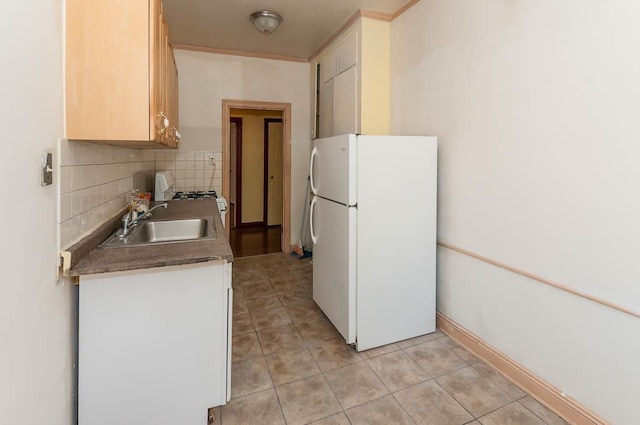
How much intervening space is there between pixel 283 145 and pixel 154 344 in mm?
3432

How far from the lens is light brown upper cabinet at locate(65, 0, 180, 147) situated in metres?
1.36

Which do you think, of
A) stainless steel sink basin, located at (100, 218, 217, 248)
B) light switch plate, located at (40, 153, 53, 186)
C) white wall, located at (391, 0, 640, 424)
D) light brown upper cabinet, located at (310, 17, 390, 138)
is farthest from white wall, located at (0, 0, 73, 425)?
light brown upper cabinet, located at (310, 17, 390, 138)

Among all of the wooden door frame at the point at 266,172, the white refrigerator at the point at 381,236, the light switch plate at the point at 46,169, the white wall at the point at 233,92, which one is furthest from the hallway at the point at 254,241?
the light switch plate at the point at 46,169

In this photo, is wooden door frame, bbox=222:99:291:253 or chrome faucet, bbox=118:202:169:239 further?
wooden door frame, bbox=222:99:291:253

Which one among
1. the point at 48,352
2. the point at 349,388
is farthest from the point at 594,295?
the point at 48,352

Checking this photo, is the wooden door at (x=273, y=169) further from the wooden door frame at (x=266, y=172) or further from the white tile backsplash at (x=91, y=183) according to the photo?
the white tile backsplash at (x=91, y=183)

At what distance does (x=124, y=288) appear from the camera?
4.63 feet

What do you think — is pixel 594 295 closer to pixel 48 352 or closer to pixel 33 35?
pixel 48 352

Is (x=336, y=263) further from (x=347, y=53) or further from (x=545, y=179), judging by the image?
(x=347, y=53)

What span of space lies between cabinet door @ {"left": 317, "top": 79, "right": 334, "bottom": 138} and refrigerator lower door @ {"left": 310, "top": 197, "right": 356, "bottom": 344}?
4.81ft

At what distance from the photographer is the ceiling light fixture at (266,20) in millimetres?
3049

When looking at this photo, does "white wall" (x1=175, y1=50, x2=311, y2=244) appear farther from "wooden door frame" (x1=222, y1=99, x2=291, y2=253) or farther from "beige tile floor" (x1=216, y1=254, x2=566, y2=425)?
"beige tile floor" (x1=216, y1=254, x2=566, y2=425)

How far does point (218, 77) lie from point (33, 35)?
3.24 m

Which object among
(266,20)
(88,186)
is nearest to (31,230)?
(88,186)
